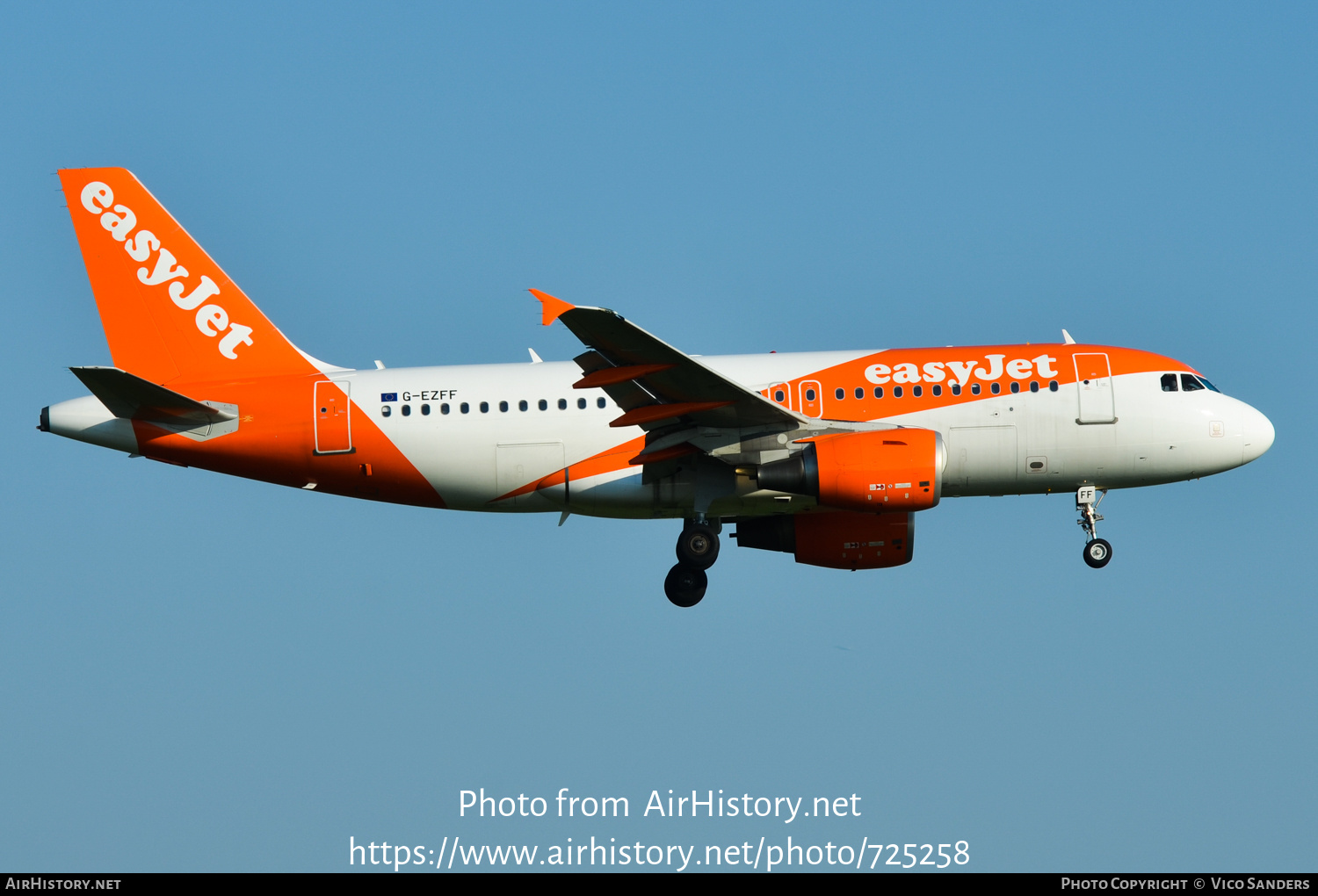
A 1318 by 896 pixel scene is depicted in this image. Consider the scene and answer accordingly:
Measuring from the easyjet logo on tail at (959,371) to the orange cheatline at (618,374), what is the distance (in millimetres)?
5413

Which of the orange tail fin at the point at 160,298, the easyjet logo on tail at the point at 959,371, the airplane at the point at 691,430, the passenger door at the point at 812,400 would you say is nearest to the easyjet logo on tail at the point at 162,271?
the orange tail fin at the point at 160,298

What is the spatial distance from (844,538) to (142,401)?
16.3 metres

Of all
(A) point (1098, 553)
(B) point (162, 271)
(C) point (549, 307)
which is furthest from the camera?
(B) point (162, 271)

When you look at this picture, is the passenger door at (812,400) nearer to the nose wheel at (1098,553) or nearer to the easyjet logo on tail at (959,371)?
the easyjet logo on tail at (959,371)

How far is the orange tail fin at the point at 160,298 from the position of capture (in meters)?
35.5

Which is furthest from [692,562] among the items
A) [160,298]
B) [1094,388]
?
[160,298]

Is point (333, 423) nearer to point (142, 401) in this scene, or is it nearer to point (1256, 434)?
point (142, 401)

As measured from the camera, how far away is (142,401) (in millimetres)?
33062

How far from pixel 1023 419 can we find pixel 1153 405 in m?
3.10

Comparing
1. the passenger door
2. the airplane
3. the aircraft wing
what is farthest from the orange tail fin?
the passenger door

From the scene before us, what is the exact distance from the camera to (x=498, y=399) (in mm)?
34062

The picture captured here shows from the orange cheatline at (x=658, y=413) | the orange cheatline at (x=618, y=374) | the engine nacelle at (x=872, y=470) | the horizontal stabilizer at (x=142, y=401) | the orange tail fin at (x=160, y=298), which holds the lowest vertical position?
the engine nacelle at (x=872, y=470)

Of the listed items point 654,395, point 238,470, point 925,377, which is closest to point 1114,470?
point 925,377

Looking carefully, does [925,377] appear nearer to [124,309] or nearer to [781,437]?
[781,437]
